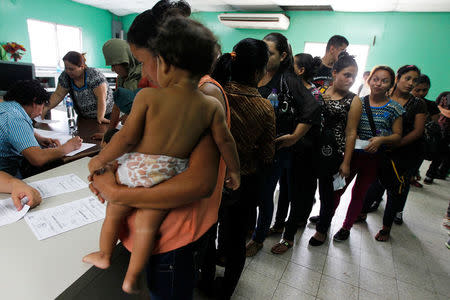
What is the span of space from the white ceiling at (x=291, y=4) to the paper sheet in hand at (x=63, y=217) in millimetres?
4340

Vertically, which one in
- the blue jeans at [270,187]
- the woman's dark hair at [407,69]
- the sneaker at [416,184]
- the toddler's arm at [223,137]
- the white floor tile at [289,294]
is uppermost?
the woman's dark hair at [407,69]

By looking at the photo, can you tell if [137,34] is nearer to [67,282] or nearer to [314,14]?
[67,282]

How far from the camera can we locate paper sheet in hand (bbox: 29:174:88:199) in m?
1.12

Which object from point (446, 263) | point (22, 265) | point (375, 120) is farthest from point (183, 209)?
point (446, 263)

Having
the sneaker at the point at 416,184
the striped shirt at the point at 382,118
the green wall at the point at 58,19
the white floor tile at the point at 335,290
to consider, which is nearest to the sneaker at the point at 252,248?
the white floor tile at the point at 335,290

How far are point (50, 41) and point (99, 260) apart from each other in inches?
352

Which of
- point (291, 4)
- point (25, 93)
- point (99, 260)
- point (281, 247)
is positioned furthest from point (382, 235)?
point (291, 4)

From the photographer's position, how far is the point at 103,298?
96 centimetres

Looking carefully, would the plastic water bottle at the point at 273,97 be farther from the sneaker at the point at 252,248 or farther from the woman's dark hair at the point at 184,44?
the sneaker at the point at 252,248

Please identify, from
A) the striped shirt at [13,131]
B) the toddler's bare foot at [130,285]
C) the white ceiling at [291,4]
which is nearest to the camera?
the toddler's bare foot at [130,285]

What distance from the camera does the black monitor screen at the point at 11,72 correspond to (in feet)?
7.84

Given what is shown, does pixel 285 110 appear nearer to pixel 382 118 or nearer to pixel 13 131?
pixel 382 118

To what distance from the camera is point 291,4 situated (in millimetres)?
5785

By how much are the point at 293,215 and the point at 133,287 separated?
1.49 metres
